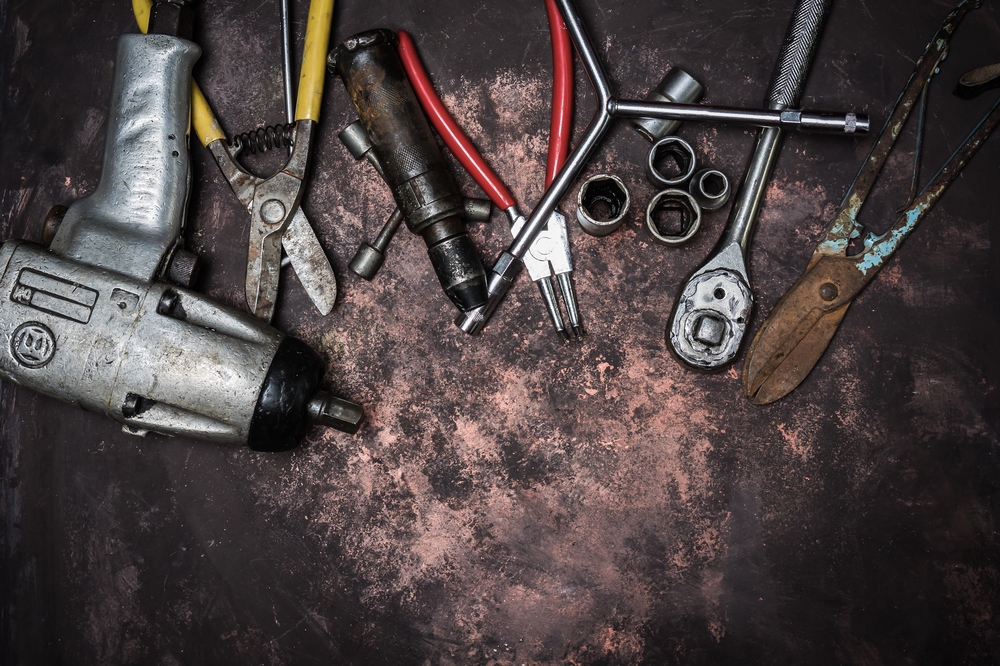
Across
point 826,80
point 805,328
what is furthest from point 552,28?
point 805,328

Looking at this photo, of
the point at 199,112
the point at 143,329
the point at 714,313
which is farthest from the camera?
the point at 199,112

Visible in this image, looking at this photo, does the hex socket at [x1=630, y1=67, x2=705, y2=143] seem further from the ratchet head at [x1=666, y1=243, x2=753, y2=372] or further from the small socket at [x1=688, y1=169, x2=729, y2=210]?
the ratchet head at [x1=666, y1=243, x2=753, y2=372]

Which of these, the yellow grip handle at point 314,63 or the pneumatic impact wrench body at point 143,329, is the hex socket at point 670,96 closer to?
the yellow grip handle at point 314,63

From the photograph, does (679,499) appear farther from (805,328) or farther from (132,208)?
(132,208)

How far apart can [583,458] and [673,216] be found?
2.46 ft

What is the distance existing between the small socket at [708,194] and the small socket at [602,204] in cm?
18

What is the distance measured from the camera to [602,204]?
66.7 inches

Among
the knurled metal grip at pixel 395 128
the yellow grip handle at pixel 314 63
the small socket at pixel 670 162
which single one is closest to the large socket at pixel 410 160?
the knurled metal grip at pixel 395 128

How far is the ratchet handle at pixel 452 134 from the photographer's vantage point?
162 cm

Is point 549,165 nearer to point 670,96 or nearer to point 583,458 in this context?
point 670,96

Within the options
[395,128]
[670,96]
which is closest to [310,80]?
[395,128]

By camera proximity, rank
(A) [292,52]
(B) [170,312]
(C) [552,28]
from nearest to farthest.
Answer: (B) [170,312] < (C) [552,28] < (A) [292,52]

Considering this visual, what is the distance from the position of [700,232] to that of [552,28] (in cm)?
71

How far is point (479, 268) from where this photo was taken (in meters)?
1.55
